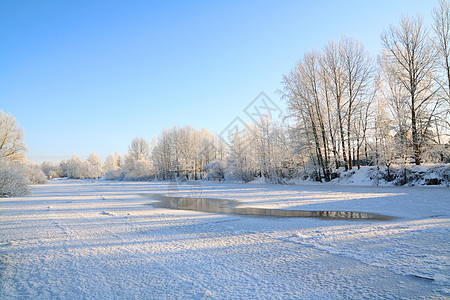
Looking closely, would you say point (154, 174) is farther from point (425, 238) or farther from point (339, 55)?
point (425, 238)

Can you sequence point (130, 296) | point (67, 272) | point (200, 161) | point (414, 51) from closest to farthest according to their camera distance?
point (130, 296) → point (67, 272) → point (414, 51) → point (200, 161)

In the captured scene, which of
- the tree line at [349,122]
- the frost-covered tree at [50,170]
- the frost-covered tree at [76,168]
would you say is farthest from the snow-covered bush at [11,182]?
the frost-covered tree at [50,170]

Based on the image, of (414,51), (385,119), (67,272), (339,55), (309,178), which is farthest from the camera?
(309,178)

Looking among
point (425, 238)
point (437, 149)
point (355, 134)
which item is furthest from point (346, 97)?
point (425, 238)

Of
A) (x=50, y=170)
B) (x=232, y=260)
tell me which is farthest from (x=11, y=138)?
(x=50, y=170)

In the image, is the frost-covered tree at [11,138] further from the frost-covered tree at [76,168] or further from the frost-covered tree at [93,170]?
the frost-covered tree at [76,168]

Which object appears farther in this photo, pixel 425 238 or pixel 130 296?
pixel 425 238

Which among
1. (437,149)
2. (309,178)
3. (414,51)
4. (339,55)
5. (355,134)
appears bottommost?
(309,178)

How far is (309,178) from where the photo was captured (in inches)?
1163

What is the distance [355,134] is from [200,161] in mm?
41671

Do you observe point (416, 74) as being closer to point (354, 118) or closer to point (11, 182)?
point (354, 118)

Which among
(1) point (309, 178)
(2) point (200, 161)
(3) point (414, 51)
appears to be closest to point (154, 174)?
(2) point (200, 161)

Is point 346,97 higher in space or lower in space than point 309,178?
higher

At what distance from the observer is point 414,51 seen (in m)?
20.9
